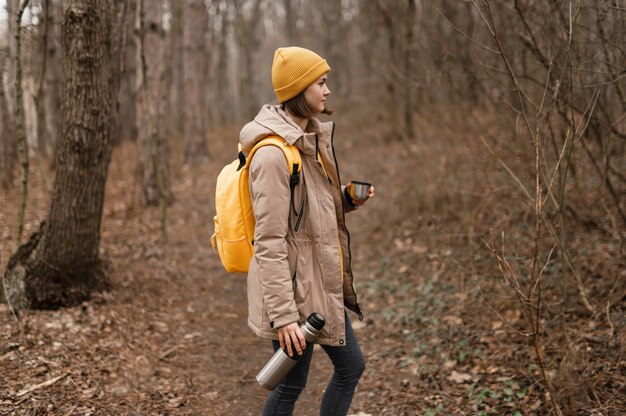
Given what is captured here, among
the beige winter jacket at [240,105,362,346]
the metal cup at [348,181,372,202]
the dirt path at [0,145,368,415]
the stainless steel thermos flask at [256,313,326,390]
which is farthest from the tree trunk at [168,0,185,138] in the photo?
the stainless steel thermos flask at [256,313,326,390]

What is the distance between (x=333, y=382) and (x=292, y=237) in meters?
0.88

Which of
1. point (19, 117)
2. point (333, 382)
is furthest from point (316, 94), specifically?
point (19, 117)

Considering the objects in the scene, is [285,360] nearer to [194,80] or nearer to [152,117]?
[152,117]

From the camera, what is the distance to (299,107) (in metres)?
2.69

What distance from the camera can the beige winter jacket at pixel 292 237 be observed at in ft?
7.97

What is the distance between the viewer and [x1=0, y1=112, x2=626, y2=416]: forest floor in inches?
140

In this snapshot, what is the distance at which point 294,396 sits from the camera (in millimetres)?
2674

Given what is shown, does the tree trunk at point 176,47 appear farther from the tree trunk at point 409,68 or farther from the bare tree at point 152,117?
the bare tree at point 152,117

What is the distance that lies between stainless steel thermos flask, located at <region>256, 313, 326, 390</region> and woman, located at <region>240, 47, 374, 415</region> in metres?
0.04

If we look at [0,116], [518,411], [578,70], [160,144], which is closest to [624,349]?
[518,411]

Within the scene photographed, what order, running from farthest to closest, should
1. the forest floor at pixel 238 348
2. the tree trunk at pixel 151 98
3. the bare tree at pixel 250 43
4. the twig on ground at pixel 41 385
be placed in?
the bare tree at pixel 250 43, the tree trunk at pixel 151 98, the forest floor at pixel 238 348, the twig on ground at pixel 41 385

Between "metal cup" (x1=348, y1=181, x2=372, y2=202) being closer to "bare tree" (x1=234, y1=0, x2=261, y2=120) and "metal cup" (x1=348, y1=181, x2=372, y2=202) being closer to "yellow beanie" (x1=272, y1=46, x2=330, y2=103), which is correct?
"yellow beanie" (x1=272, y1=46, x2=330, y2=103)

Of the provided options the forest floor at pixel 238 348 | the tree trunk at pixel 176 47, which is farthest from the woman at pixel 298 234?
the tree trunk at pixel 176 47

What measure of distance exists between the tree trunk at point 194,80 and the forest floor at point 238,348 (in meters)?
6.41
